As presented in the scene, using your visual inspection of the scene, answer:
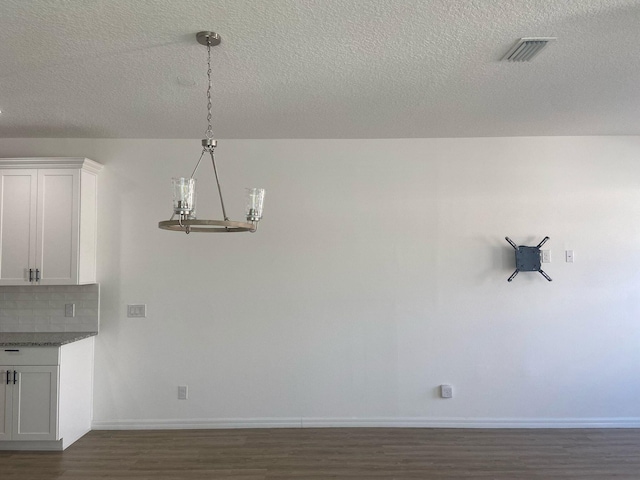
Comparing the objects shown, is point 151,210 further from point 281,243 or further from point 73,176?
point 281,243

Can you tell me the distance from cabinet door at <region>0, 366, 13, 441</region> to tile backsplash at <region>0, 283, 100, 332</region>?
57 centimetres

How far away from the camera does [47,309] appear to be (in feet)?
13.1

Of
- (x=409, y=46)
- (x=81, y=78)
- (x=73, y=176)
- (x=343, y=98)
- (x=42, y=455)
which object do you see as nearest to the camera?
(x=409, y=46)

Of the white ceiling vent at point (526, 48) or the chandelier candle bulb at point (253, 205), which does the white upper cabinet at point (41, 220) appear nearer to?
the chandelier candle bulb at point (253, 205)

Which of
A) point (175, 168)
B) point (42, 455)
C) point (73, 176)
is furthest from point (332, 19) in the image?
point (42, 455)

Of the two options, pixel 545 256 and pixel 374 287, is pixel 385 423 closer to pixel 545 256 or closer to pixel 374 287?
pixel 374 287

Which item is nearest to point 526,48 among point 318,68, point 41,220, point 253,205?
point 318,68

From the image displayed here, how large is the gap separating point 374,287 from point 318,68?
82.8 inches

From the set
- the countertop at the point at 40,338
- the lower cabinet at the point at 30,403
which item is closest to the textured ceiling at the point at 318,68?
the countertop at the point at 40,338

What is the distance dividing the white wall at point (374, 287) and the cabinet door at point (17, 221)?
17.0 inches

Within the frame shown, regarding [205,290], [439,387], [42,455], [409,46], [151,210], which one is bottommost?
[42,455]

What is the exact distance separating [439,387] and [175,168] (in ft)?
10.4

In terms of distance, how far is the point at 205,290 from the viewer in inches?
160

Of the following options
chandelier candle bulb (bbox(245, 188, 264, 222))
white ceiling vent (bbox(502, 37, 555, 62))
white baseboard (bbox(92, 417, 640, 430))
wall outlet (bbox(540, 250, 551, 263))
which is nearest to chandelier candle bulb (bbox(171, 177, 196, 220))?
chandelier candle bulb (bbox(245, 188, 264, 222))
